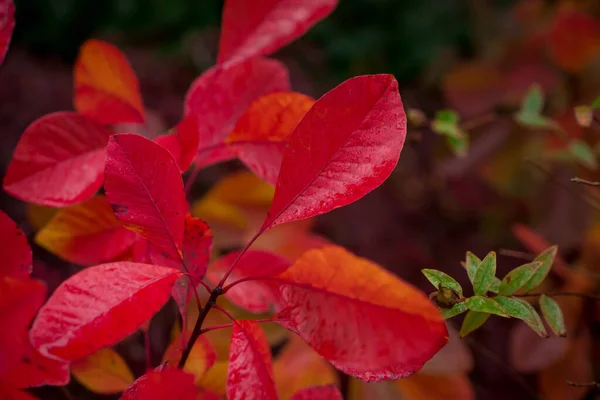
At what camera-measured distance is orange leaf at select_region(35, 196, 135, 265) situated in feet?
1.27

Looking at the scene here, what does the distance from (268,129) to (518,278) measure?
196 mm

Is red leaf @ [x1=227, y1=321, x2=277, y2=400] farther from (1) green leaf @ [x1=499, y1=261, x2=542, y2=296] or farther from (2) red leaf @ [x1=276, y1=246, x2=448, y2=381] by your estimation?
(1) green leaf @ [x1=499, y1=261, x2=542, y2=296]

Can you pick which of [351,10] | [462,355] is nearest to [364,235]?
[462,355]

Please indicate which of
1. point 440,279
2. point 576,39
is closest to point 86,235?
point 440,279

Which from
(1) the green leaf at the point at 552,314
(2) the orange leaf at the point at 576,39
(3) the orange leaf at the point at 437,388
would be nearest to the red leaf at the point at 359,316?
(1) the green leaf at the point at 552,314

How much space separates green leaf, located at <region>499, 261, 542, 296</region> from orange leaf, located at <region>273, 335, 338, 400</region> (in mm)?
266

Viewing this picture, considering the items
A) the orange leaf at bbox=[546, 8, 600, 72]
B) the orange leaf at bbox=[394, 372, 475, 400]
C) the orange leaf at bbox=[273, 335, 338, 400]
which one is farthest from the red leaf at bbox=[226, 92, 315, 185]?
the orange leaf at bbox=[546, 8, 600, 72]

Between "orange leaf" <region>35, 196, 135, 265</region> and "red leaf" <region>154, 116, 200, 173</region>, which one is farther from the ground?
"red leaf" <region>154, 116, 200, 173</region>

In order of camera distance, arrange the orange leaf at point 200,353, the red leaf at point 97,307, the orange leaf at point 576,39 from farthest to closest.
Answer: the orange leaf at point 576,39 < the orange leaf at point 200,353 < the red leaf at point 97,307

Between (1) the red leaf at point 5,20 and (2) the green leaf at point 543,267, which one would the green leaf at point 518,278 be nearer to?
(2) the green leaf at point 543,267

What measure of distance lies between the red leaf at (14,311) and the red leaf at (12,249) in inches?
0.4

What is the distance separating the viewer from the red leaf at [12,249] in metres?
0.34

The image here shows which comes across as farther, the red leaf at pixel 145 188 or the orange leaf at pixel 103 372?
the orange leaf at pixel 103 372

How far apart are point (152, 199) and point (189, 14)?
149cm
